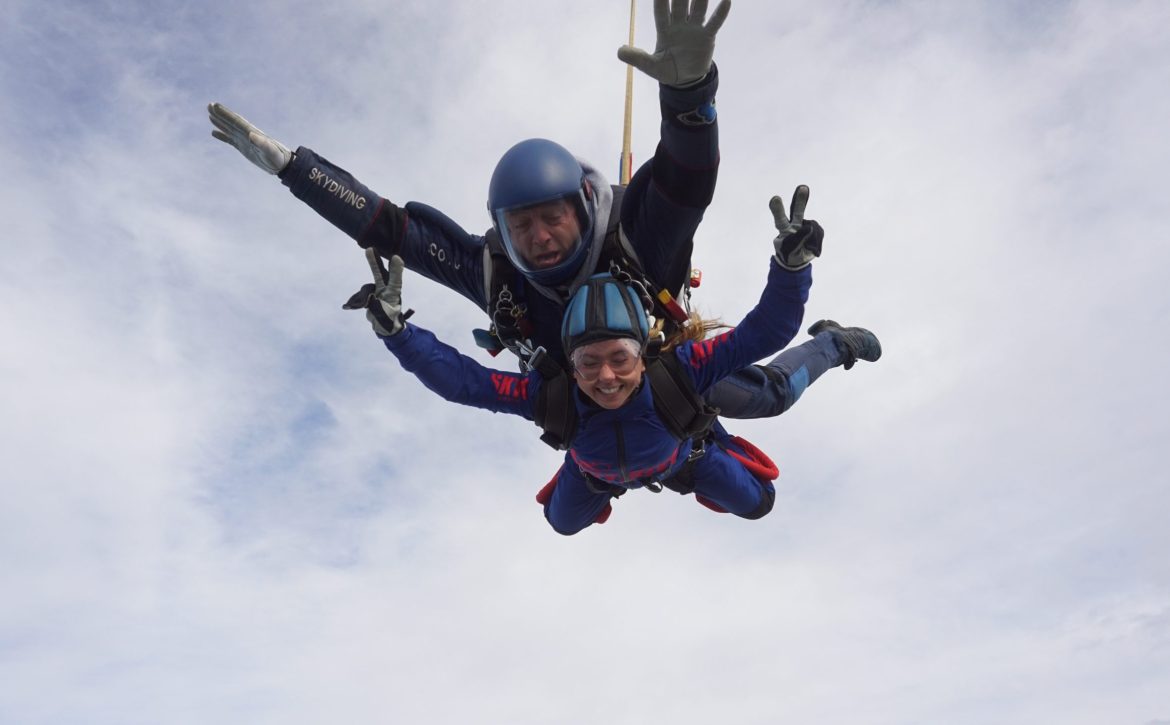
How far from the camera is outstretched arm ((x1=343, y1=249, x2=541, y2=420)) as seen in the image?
14.8 ft

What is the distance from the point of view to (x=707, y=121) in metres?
4.31

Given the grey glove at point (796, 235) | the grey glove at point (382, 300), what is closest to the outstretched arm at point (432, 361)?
the grey glove at point (382, 300)

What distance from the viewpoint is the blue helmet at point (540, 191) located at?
4.50 meters

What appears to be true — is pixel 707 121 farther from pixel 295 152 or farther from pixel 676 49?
pixel 295 152

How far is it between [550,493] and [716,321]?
2.10 metres

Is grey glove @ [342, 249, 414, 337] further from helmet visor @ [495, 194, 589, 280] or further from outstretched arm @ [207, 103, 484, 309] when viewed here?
outstretched arm @ [207, 103, 484, 309]

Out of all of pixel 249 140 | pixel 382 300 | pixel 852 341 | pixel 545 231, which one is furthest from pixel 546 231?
pixel 852 341

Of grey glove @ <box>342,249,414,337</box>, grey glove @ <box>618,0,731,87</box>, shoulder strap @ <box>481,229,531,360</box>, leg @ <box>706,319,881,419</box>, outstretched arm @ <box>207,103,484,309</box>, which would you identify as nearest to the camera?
grey glove @ <box>618,0,731,87</box>

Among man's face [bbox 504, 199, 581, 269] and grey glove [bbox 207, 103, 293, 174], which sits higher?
grey glove [bbox 207, 103, 293, 174]

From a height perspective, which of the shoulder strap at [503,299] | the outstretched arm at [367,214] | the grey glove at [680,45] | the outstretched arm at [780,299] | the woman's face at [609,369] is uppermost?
the outstretched arm at [367,214]

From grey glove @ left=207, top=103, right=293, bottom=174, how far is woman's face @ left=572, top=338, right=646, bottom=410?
220 centimetres

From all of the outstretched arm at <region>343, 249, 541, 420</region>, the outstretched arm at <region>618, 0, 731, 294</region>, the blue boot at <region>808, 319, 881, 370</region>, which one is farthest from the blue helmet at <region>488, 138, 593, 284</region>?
the blue boot at <region>808, 319, 881, 370</region>

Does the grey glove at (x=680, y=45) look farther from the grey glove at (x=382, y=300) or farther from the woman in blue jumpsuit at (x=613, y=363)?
the grey glove at (x=382, y=300)

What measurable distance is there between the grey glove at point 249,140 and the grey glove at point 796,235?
2891 mm
